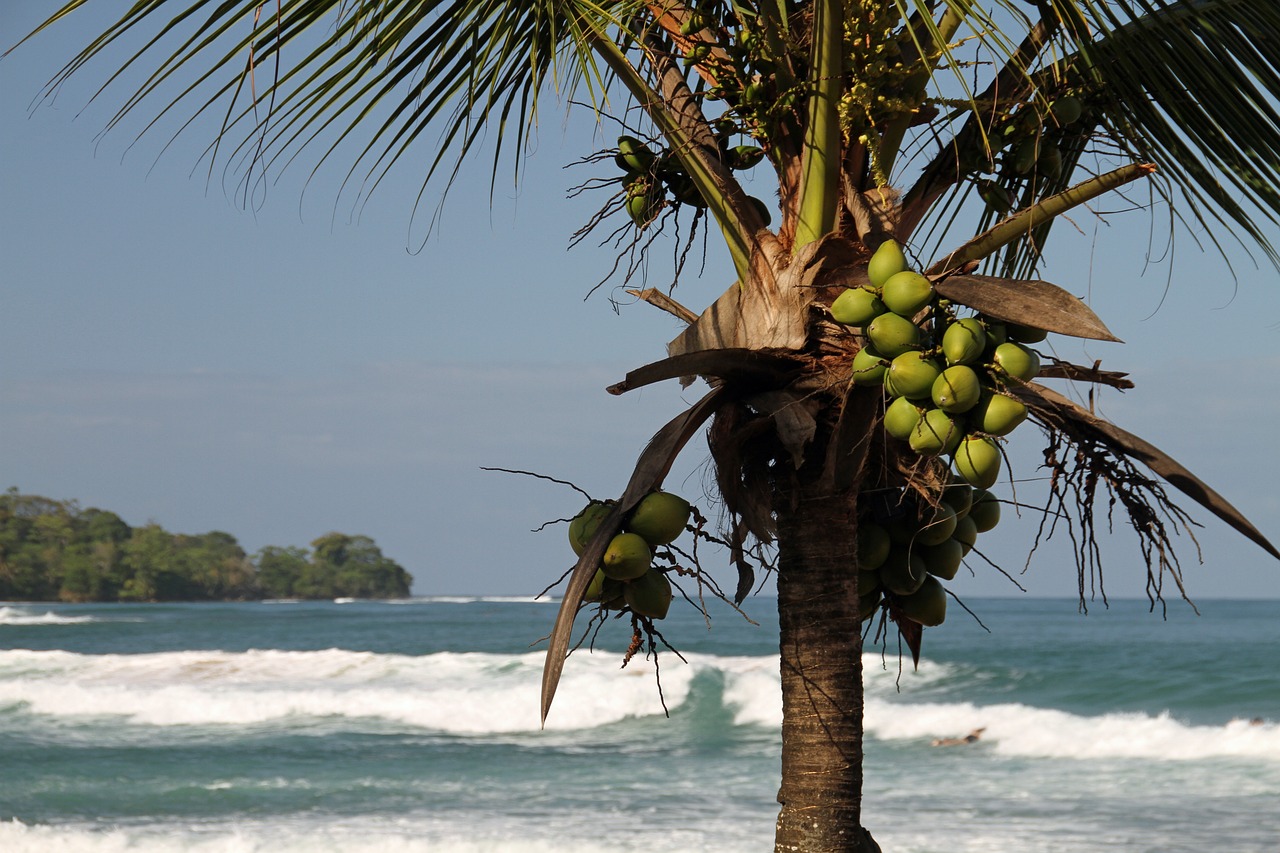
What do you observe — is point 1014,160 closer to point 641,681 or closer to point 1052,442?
point 1052,442

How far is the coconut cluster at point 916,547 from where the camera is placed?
106 inches

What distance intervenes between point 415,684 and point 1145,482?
18637 mm

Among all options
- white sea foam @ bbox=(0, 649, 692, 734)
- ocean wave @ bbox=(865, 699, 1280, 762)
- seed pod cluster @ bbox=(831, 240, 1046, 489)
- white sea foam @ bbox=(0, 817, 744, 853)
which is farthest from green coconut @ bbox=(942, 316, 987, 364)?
white sea foam @ bbox=(0, 649, 692, 734)

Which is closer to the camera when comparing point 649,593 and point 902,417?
point 902,417

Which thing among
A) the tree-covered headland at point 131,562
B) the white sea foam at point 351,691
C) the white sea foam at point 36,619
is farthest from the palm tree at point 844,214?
the tree-covered headland at point 131,562

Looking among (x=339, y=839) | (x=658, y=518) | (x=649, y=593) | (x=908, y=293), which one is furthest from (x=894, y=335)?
(x=339, y=839)

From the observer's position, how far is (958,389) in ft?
6.80

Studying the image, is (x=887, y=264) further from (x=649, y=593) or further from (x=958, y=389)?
(x=649, y=593)

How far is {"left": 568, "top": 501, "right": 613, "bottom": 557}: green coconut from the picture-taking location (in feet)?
7.97

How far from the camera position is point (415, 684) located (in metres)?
20.0

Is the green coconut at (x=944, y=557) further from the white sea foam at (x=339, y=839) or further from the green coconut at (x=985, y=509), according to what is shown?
the white sea foam at (x=339, y=839)

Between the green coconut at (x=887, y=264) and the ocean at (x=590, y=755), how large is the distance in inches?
43.4

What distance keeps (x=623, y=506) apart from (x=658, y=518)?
69mm

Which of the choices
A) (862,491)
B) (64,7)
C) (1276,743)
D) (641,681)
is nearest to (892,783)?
(1276,743)
